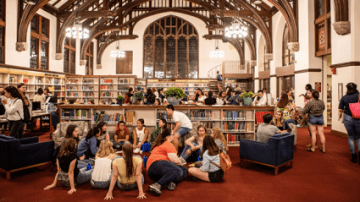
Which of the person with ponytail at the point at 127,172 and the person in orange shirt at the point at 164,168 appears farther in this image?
the person in orange shirt at the point at 164,168

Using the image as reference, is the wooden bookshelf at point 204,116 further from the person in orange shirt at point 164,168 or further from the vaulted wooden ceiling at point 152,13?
the vaulted wooden ceiling at point 152,13

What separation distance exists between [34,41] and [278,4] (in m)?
12.1

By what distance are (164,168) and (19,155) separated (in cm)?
254

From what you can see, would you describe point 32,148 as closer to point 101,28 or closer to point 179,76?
point 101,28

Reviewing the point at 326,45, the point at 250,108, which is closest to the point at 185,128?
the point at 250,108

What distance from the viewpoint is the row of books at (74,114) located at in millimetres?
6463

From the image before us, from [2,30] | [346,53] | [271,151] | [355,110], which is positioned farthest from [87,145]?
[2,30]

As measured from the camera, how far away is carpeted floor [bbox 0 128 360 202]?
325cm

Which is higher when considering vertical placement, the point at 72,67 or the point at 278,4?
the point at 278,4

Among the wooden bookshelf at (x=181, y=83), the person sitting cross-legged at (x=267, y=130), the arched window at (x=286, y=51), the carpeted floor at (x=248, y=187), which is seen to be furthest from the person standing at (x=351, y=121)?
the wooden bookshelf at (x=181, y=83)

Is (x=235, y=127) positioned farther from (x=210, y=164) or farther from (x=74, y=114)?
(x=74, y=114)

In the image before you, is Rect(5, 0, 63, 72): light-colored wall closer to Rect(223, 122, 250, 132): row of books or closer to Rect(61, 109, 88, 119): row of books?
Rect(61, 109, 88, 119): row of books

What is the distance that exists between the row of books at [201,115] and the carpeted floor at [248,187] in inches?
72.6

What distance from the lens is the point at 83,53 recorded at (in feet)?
52.9
